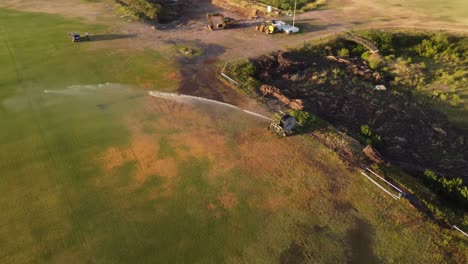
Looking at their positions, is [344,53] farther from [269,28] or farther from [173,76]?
[173,76]

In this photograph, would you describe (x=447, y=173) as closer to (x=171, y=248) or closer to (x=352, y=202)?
(x=352, y=202)

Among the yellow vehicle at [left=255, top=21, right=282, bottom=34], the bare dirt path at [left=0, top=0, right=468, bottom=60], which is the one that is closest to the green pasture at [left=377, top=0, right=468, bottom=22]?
the bare dirt path at [left=0, top=0, right=468, bottom=60]

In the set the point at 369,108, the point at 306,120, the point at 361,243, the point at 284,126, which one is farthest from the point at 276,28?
the point at 361,243

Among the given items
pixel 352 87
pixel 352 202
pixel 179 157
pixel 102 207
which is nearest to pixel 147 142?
pixel 179 157

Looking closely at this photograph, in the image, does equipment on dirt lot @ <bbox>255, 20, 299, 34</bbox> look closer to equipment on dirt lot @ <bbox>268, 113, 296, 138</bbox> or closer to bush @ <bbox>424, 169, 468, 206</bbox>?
equipment on dirt lot @ <bbox>268, 113, 296, 138</bbox>

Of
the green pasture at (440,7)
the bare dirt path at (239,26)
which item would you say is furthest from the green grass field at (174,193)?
the green pasture at (440,7)

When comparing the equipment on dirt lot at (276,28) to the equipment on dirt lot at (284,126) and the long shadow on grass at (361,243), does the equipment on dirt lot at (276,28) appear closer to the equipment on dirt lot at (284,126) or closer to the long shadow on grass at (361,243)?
the equipment on dirt lot at (284,126)
